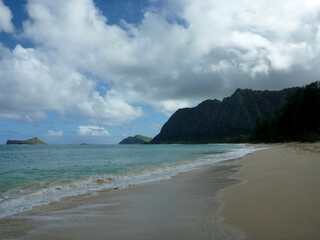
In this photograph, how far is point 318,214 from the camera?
15.4ft

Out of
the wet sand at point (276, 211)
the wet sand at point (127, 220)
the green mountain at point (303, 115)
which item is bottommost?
the wet sand at point (127, 220)

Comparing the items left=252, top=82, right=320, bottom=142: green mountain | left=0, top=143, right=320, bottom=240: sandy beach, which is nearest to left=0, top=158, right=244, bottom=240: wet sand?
left=0, top=143, right=320, bottom=240: sandy beach

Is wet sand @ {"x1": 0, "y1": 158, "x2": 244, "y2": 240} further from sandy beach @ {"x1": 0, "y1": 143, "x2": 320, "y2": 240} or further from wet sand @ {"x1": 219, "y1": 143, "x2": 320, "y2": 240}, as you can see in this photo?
wet sand @ {"x1": 219, "y1": 143, "x2": 320, "y2": 240}

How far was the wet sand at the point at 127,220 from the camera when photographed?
14.3ft

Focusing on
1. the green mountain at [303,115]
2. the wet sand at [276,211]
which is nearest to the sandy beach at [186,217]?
the wet sand at [276,211]

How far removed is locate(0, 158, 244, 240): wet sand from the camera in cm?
436

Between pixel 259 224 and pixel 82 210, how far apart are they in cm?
499

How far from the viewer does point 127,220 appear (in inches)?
214

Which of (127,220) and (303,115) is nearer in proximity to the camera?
(127,220)

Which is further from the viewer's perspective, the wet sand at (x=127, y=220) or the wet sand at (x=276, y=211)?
the wet sand at (x=127, y=220)

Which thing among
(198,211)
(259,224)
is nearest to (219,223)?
(259,224)

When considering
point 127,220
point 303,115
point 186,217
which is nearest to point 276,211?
point 186,217

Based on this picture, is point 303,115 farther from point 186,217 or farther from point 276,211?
point 186,217

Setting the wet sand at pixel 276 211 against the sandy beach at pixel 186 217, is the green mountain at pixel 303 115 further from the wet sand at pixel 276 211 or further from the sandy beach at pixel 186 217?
the sandy beach at pixel 186 217
